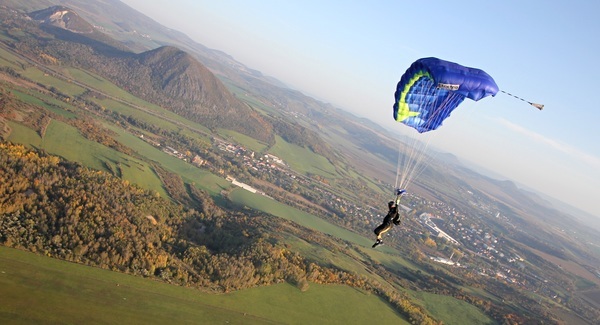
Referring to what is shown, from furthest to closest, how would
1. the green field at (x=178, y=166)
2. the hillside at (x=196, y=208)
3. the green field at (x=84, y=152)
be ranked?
the green field at (x=178, y=166), the green field at (x=84, y=152), the hillside at (x=196, y=208)

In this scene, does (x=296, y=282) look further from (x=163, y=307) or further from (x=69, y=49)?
(x=69, y=49)

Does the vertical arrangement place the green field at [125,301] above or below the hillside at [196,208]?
below

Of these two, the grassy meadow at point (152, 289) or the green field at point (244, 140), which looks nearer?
the grassy meadow at point (152, 289)

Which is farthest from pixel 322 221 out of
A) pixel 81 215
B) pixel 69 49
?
pixel 69 49

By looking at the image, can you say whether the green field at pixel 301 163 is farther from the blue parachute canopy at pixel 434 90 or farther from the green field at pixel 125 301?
the blue parachute canopy at pixel 434 90

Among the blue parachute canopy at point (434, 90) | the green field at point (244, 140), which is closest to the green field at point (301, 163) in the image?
the green field at point (244, 140)

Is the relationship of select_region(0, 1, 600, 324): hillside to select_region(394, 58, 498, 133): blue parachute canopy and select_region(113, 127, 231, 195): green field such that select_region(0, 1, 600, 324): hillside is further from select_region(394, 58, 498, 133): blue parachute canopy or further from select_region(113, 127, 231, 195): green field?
select_region(394, 58, 498, 133): blue parachute canopy
